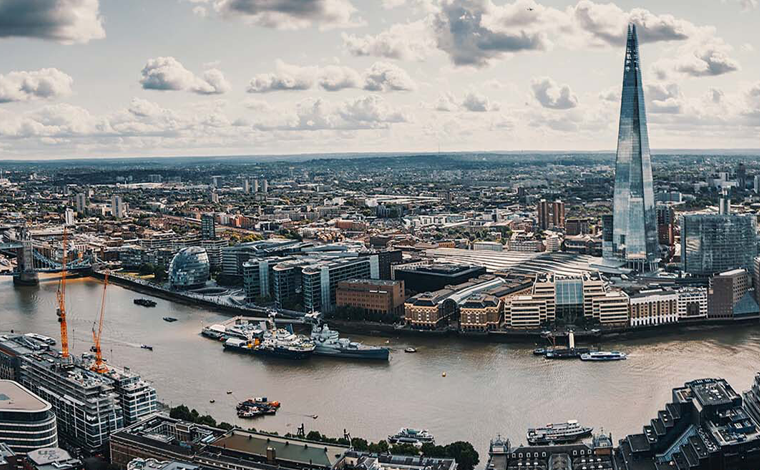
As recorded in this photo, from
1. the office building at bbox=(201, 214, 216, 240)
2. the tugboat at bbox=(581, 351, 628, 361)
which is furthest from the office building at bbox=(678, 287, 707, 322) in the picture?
the office building at bbox=(201, 214, 216, 240)

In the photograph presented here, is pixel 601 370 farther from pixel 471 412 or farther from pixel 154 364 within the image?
pixel 154 364

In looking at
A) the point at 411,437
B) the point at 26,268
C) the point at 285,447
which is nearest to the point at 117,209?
the point at 26,268

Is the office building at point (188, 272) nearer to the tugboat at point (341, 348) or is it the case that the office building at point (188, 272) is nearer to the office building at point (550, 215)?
the tugboat at point (341, 348)

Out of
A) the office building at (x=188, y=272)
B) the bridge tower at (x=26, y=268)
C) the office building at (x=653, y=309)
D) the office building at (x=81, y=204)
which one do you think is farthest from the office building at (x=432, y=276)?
the office building at (x=81, y=204)

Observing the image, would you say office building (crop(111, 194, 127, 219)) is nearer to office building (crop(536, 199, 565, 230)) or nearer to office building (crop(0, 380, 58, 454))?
office building (crop(536, 199, 565, 230))

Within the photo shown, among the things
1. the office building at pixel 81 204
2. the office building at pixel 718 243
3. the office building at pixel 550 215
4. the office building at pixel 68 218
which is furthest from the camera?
the office building at pixel 81 204

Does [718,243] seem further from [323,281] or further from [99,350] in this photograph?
[99,350]
